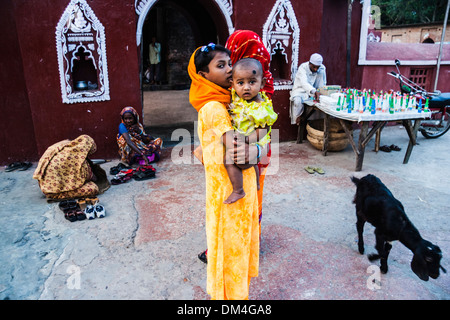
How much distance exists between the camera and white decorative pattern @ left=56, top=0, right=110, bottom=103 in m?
5.29

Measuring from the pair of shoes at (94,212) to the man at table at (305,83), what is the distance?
430 centimetres

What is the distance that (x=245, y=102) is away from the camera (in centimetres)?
193

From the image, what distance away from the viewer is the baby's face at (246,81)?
1.84 meters

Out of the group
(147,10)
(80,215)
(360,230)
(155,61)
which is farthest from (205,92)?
(155,61)

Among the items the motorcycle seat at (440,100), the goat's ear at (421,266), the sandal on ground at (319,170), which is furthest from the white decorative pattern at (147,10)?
the goat's ear at (421,266)

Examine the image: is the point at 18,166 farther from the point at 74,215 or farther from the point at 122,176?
the point at 74,215

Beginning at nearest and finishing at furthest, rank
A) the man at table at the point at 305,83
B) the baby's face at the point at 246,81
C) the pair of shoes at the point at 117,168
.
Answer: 1. the baby's face at the point at 246,81
2. the pair of shoes at the point at 117,168
3. the man at table at the point at 305,83

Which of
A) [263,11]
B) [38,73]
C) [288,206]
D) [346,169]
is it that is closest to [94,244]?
[288,206]

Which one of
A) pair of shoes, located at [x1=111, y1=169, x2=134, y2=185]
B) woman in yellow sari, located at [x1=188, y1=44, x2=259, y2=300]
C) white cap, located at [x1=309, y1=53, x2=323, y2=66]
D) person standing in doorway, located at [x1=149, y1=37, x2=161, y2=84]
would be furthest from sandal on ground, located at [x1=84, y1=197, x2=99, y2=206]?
person standing in doorway, located at [x1=149, y1=37, x2=161, y2=84]

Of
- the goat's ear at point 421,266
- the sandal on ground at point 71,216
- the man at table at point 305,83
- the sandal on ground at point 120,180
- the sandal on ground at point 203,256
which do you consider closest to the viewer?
the goat's ear at point 421,266

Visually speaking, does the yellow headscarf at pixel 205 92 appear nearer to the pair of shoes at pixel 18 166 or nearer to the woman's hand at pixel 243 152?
the woman's hand at pixel 243 152

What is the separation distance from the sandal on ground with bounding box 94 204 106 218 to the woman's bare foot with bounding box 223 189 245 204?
2534mm

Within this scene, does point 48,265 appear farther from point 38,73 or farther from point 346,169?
point 346,169

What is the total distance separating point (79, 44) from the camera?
5.46 m
